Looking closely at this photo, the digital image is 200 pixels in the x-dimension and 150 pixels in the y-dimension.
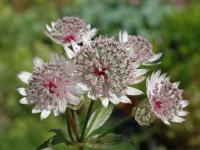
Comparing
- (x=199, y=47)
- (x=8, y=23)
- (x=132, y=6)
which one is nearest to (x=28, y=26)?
(x=8, y=23)

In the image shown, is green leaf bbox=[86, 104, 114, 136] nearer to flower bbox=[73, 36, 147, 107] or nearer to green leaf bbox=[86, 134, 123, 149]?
green leaf bbox=[86, 134, 123, 149]

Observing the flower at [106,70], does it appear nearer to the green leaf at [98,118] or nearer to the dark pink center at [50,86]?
the dark pink center at [50,86]

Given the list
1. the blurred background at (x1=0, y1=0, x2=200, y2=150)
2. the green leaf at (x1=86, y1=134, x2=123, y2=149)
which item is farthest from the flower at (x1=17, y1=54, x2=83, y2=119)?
the blurred background at (x1=0, y1=0, x2=200, y2=150)

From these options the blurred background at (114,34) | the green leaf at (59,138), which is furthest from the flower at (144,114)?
the blurred background at (114,34)

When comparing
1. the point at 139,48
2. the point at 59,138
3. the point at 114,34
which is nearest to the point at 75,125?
the point at 59,138

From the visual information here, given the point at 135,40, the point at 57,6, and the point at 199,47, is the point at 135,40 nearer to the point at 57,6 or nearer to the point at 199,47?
the point at 199,47

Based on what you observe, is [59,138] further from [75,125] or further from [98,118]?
[98,118]
